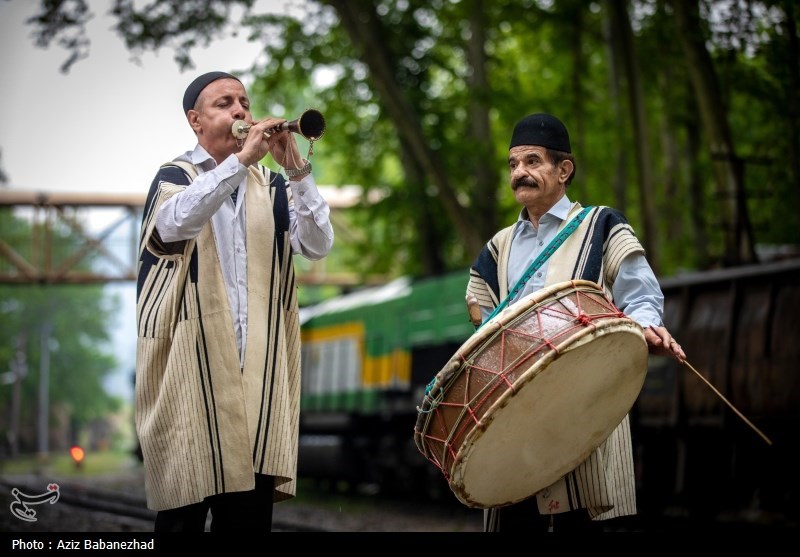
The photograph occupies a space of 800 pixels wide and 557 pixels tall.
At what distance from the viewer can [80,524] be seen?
879cm

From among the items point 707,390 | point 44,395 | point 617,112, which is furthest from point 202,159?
point 44,395

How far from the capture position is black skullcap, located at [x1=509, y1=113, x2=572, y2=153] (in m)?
Result: 4.34

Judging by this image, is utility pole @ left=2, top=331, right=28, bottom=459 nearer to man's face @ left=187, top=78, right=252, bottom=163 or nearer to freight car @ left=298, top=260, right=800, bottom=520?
freight car @ left=298, top=260, right=800, bottom=520

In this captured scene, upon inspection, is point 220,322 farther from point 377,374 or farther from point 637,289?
point 377,374

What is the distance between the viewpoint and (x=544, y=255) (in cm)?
435

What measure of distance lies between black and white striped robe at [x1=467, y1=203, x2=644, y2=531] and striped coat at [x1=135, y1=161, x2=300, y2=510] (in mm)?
833

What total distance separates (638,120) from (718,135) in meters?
2.36

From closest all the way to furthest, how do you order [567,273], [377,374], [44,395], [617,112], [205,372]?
[205,372]
[567,273]
[377,374]
[617,112]
[44,395]

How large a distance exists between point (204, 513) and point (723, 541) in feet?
5.78

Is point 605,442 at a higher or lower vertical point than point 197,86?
lower

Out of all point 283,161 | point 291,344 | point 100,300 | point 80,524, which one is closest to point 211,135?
point 283,161

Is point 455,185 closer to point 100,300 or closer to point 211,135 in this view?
point 211,135

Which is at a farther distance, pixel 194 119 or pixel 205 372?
pixel 194 119

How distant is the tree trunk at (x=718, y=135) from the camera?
14.6 metres
